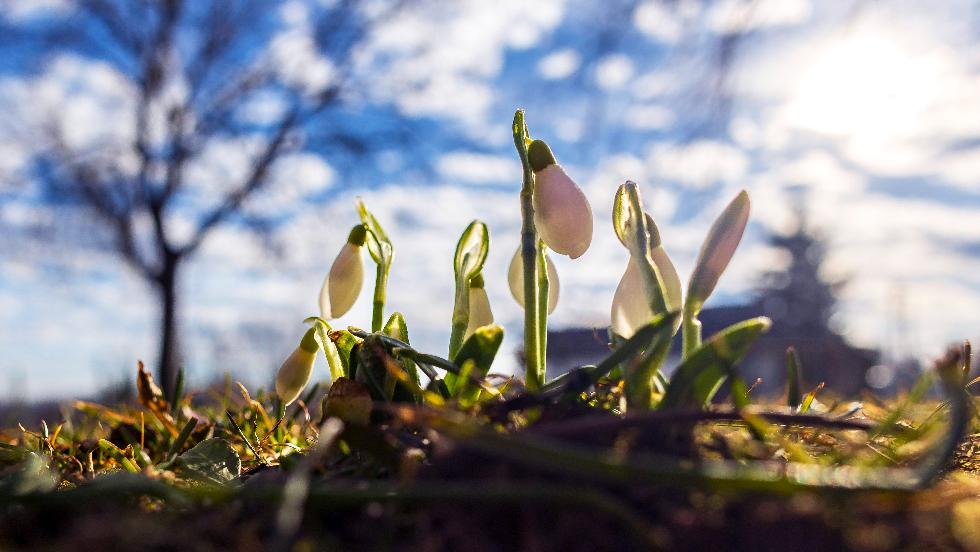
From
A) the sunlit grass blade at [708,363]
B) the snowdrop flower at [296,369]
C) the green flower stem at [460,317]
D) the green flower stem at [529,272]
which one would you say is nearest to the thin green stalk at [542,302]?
the green flower stem at [529,272]

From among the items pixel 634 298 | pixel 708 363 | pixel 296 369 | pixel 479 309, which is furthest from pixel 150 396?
pixel 708 363

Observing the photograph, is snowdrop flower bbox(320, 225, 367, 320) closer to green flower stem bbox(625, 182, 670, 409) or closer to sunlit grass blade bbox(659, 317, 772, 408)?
green flower stem bbox(625, 182, 670, 409)

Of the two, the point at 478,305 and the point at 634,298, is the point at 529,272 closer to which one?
the point at 634,298

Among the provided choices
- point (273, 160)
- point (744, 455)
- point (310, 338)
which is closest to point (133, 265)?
point (273, 160)

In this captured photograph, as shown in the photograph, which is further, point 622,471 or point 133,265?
point 133,265

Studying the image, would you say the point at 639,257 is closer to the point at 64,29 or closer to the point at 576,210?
the point at 576,210

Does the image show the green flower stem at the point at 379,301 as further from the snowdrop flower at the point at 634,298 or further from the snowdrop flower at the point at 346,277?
the snowdrop flower at the point at 634,298

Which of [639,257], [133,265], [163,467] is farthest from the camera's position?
[133,265]
